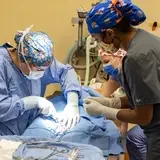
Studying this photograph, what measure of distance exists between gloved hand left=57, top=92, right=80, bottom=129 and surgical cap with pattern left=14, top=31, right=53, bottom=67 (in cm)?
32

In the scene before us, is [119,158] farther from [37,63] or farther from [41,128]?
[37,63]

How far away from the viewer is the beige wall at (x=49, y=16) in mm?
3273

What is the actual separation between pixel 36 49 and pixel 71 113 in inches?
17.5

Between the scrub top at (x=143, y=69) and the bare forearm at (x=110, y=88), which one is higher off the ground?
the scrub top at (x=143, y=69)

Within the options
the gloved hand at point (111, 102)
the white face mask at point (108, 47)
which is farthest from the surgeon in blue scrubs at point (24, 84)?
the white face mask at point (108, 47)

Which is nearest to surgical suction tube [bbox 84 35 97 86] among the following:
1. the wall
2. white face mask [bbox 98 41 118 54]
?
the wall

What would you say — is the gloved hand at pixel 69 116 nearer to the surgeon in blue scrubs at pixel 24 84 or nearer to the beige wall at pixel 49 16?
the surgeon in blue scrubs at pixel 24 84

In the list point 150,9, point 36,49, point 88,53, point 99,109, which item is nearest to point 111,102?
point 99,109

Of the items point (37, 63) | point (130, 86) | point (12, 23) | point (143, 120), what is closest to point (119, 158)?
point (143, 120)

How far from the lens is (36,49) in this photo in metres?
1.83

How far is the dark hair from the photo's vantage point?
139cm

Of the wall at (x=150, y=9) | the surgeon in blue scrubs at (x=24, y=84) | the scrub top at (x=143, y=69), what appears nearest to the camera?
the scrub top at (x=143, y=69)

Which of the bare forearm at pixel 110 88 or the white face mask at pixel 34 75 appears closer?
the white face mask at pixel 34 75

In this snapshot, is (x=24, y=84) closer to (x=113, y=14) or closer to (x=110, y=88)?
(x=110, y=88)
